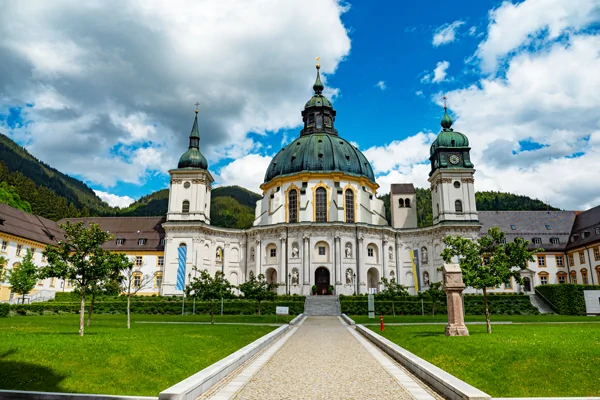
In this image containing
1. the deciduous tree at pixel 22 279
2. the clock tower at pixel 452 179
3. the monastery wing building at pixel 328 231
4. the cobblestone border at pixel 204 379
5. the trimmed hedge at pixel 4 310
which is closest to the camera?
the cobblestone border at pixel 204 379

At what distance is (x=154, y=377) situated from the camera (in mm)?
12414

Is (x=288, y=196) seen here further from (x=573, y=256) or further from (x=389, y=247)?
(x=573, y=256)

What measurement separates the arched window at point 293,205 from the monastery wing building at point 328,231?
0.54 feet

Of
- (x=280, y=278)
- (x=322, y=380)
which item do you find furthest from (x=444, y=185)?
(x=322, y=380)

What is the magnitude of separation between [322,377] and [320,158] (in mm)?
61520

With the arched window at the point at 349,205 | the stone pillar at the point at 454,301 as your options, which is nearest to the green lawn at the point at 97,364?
the stone pillar at the point at 454,301

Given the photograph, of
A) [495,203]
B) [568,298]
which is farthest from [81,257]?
[495,203]

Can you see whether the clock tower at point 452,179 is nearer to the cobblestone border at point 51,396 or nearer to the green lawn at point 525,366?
the green lawn at point 525,366

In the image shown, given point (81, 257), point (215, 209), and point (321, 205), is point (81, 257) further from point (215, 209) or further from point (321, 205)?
point (215, 209)

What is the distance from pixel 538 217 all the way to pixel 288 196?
40.4 m

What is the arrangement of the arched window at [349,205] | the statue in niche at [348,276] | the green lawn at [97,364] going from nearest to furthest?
1. the green lawn at [97,364]
2. the statue in niche at [348,276]
3. the arched window at [349,205]

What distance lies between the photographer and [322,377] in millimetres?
12797

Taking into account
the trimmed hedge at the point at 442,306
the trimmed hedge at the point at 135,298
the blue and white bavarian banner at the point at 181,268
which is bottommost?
the trimmed hedge at the point at 442,306

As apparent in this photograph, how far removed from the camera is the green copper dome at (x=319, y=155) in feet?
239
